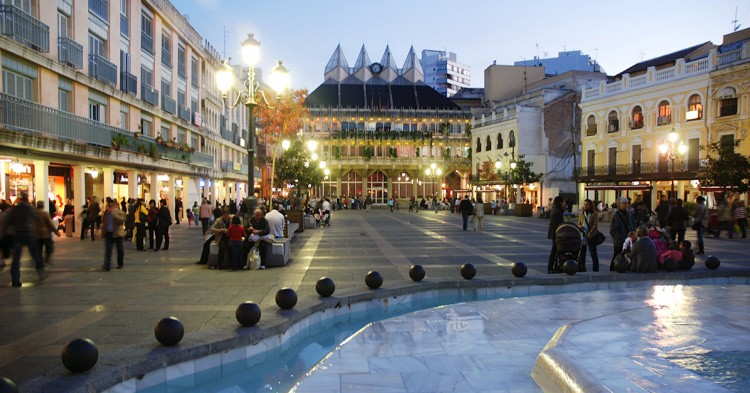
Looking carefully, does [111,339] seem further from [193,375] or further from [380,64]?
[380,64]

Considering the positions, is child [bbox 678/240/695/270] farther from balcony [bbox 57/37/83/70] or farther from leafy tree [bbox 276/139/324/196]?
leafy tree [bbox 276/139/324/196]

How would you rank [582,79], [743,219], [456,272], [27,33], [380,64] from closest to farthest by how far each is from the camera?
[456,272], [27,33], [743,219], [582,79], [380,64]

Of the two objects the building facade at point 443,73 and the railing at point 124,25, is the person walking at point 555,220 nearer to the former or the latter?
the railing at point 124,25

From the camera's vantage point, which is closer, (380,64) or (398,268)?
(398,268)

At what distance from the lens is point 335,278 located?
11.1 m

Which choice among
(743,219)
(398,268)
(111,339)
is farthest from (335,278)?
(743,219)

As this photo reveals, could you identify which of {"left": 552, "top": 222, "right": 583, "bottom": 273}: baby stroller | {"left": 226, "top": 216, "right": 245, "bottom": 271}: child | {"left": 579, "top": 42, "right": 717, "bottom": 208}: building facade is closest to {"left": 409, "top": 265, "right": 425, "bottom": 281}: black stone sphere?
{"left": 552, "top": 222, "right": 583, "bottom": 273}: baby stroller

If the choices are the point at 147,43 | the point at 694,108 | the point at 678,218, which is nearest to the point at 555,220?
the point at 678,218

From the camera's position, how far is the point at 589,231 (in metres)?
12.1

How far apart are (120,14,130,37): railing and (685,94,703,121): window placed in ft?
108

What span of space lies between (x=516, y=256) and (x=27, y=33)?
1617 centimetres

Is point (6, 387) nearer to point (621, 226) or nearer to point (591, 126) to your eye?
point (621, 226)

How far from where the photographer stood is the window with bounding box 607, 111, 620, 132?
41175mm

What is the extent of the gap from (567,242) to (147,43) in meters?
24.5
